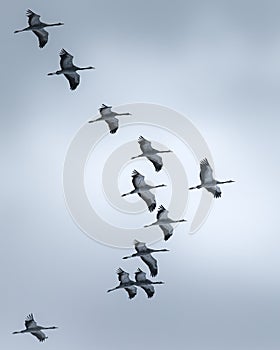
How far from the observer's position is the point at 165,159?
175250 mm

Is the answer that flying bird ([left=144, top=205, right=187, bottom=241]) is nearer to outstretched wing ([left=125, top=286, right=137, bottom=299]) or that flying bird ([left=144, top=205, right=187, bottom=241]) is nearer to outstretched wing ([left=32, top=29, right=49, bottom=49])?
outstretched wing ([left=125, top=286, right=137, bottom=299])

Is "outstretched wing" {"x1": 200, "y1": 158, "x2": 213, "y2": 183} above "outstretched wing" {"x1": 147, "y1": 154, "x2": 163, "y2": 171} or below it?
below

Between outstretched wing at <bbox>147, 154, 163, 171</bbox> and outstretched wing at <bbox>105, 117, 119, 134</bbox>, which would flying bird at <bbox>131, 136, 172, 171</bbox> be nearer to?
outstretched wing at <bbox>147, 154, 163, 171</bbox>

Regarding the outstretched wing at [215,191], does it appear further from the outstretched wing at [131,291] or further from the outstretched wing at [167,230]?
the outstretched wing at [131,291]

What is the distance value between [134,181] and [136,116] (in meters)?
14.5

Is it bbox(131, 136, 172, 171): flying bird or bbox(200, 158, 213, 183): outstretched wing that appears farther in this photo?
bbox(131, 136, 172, 171): flying bird

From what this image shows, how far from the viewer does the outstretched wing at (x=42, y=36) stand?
162 m

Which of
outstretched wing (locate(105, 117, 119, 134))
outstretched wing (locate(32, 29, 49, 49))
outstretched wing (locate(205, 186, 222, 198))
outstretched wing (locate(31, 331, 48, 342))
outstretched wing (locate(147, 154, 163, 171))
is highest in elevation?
outstretched wing (locate(32, 29, 49, 49))

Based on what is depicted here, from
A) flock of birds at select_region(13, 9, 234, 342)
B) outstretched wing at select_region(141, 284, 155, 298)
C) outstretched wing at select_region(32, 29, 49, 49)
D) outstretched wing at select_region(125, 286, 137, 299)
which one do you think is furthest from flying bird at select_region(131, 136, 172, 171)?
outstretched wing at select_region(141, 284, 155, 298)

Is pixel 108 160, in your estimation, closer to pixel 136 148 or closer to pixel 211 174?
pixel 136 148

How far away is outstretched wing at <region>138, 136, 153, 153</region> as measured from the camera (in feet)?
534

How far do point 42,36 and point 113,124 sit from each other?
735cm

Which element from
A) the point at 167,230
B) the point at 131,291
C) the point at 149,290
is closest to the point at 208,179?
the point at 167,230

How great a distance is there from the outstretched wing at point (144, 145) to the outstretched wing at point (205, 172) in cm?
376
